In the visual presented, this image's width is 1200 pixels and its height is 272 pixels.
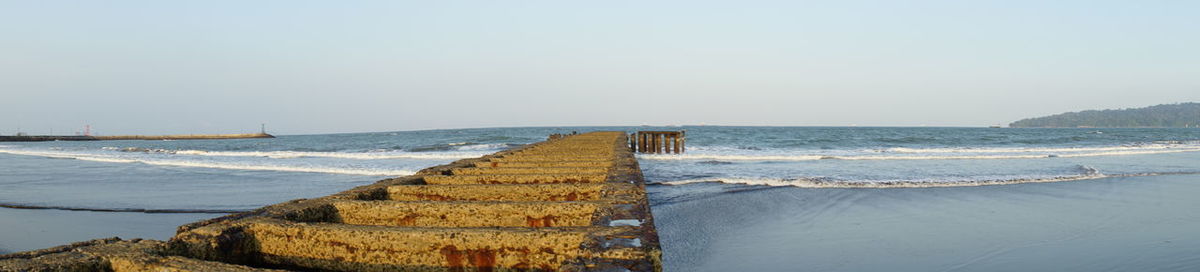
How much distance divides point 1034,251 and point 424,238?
5150 millimetres

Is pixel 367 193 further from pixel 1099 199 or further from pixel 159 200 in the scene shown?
pixel 1099 199

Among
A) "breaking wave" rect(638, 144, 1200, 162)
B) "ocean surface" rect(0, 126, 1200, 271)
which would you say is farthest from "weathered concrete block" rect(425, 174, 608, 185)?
"breaking wave" rect(638, 144, 1200, 162)

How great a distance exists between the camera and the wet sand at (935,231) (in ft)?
15.1

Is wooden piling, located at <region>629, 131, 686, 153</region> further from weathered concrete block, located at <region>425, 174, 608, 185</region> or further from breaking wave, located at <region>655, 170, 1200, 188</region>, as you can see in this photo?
weathered concrete block, located at <region>425, 174, 608, 185</region>

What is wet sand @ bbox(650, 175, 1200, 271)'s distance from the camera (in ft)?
15.1

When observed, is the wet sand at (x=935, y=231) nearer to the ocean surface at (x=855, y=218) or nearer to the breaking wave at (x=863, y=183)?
the ocean surface at (x=855, y=218)

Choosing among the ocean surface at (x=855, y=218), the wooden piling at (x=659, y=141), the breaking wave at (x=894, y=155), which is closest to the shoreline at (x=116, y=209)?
the ocean surface at (x=855, y=218)

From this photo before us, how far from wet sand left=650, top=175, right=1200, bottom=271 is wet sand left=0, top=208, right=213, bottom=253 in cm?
514

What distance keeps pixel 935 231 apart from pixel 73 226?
8.51m

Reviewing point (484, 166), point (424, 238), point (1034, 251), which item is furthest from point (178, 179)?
point (1034, 251)

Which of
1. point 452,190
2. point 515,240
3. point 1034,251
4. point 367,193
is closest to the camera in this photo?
point 515,240

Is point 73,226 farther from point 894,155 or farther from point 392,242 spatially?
point 894,155

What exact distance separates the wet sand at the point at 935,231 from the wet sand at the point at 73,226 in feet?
16.9

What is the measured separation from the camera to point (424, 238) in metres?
1.97
